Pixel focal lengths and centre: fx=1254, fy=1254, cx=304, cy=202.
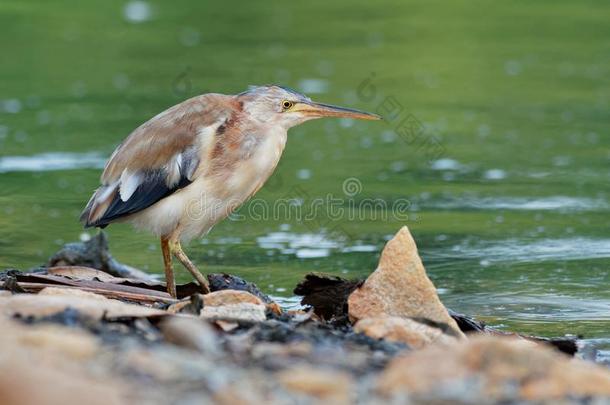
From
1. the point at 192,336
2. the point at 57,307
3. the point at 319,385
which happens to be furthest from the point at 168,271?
the point at 319,385

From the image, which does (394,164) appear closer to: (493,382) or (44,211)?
(44,211)

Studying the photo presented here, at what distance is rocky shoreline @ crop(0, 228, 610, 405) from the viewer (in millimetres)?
4453

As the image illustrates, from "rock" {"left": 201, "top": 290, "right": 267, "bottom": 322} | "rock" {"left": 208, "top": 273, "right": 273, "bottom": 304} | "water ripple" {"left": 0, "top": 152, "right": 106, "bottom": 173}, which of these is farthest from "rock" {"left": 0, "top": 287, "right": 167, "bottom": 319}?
"water ripple" {"left": 0, "top": 152, "right": 106, "bottom": 173}

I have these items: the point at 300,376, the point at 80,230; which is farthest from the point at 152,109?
the point at 300,376

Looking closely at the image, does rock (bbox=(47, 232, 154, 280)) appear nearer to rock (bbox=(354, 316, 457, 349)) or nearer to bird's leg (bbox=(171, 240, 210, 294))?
Result: bird's leg (bbox=(171, 240, 210, 294))

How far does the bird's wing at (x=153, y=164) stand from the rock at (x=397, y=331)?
2095mm

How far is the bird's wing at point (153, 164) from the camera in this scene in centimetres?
781

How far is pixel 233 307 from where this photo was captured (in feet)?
21.5

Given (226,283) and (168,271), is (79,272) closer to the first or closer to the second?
(168,271)

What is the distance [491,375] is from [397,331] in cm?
127

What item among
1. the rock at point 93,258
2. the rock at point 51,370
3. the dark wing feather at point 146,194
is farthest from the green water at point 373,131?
the rock at point 51,370

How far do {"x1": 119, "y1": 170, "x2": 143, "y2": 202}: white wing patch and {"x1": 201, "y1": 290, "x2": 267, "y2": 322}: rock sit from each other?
129 centimetres

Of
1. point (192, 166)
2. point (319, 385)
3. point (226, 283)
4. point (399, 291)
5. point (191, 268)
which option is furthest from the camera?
point (226, 283)

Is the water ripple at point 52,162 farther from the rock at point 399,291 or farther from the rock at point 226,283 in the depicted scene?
the rock at point 399,291
